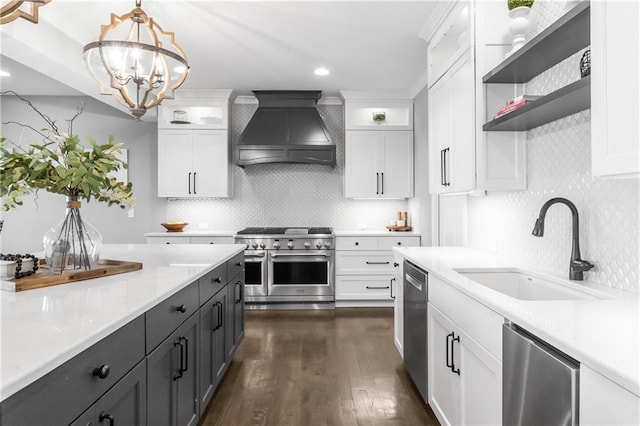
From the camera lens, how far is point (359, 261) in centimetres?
474

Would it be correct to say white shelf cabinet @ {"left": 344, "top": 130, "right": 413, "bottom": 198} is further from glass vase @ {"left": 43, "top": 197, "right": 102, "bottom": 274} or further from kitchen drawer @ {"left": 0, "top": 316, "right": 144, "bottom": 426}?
kitchen drawer @ {"left": 0, "top": 316, "right": 144, "bottom": 426}

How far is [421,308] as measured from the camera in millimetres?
2373

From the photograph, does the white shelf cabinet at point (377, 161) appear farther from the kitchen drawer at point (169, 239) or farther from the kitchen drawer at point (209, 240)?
the kitchen drawer at point (169, 239)

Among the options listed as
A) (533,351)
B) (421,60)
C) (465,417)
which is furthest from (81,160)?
(421,60)

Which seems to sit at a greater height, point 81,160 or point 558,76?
point 558,76

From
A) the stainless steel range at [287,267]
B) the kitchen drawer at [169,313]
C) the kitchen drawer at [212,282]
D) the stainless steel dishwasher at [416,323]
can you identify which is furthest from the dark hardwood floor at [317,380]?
the kitchen drawer at [169,313]

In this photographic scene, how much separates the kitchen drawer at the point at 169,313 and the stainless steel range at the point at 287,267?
2588 millimetres

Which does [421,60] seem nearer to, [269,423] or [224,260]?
[224,260]

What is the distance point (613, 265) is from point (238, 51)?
11.1ft

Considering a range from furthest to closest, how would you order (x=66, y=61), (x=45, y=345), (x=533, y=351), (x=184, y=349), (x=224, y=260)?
(x=66, y=61) → (x=224, y=260) → (x=184, y=349) → (x=533, y=351) → (x=45, y=345)

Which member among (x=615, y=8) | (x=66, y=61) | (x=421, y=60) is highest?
(x=421, y=60)

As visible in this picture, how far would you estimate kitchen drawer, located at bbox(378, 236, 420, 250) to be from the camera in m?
4.70

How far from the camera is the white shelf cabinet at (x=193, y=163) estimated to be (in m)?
4.90

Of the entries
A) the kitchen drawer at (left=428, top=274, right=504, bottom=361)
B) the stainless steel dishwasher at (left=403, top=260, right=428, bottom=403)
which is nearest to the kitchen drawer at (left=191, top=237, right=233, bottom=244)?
the stainless steel dishwasher at (left=403, top=260, right=428, bottom=403)
